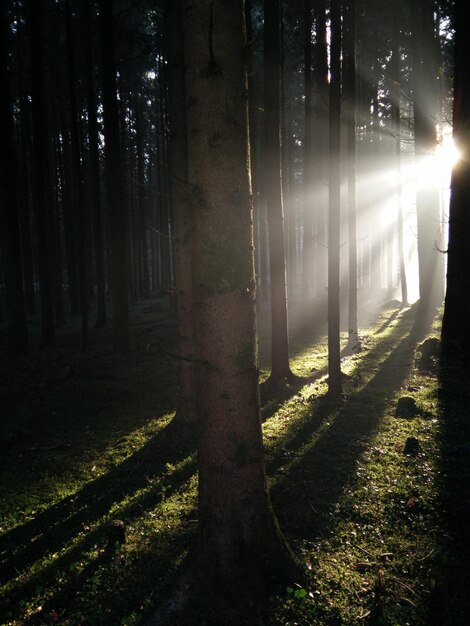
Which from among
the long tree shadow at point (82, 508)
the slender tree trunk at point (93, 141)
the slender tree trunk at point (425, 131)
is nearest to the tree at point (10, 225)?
the slender tree trunk at point (93, 141)

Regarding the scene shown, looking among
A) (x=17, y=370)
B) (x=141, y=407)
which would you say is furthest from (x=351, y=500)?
(x=17, y=370)

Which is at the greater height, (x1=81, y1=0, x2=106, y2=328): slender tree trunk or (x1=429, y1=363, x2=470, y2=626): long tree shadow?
(x1=81, y1=0, x2=106, y2=328): slender tree trunk

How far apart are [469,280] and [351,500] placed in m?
7.00

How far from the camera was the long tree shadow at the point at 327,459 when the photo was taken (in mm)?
4590

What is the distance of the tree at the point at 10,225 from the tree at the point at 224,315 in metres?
12.2

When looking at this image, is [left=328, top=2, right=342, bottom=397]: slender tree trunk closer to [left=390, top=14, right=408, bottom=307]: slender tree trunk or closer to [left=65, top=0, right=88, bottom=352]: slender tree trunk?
[left=390, top=14, right=408, bottom=307]: slender tree trunk

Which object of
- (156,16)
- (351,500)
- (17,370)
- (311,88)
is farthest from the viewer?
(156,16)

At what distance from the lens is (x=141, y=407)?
30.9ft

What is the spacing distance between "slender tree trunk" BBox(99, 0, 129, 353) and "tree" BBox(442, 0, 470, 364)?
9407 millimetres

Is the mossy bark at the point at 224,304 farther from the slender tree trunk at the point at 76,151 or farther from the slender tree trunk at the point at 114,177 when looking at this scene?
the slender tree trunk at the point at 76,151

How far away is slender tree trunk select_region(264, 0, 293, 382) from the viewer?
29.7ft

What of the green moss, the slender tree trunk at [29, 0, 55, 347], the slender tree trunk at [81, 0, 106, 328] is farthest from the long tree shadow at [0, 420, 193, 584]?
the slender tree trunk at [81, 0, 106, 328]

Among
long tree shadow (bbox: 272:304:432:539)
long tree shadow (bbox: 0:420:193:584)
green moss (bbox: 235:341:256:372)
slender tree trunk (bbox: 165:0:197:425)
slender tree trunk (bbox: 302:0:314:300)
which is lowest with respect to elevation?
long tree shadow (bbox: 0:420:193:584)

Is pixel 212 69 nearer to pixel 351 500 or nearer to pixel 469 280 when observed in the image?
pixel 351 500
